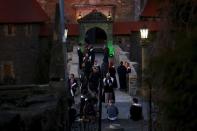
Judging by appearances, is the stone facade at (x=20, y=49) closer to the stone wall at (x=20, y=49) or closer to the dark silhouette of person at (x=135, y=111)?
the stone wall at (x=20, y=49)

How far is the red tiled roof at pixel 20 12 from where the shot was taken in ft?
158

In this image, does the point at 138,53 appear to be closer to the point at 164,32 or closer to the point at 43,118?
the point at 43,118

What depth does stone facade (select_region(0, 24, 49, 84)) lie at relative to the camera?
155 ft

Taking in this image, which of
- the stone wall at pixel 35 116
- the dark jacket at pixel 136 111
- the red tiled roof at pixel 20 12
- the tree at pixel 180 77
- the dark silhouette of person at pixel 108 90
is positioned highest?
the red tiled roof at pixel 20 12

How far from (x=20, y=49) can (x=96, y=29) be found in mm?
13641

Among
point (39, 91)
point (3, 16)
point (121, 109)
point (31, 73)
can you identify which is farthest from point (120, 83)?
point (3, 16)

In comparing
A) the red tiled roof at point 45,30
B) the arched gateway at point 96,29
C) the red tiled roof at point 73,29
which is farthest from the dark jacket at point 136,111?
the arched gateway at point 96,29

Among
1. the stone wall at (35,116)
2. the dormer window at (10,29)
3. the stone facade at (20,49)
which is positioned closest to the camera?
the stone wall at (35,116)

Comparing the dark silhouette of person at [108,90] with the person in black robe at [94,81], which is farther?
the person in black robe at [94,81]

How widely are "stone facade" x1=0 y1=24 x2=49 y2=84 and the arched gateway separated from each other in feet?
28.0

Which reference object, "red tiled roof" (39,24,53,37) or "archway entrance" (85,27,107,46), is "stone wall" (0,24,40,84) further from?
"archway entrance" (85,27,107,46)

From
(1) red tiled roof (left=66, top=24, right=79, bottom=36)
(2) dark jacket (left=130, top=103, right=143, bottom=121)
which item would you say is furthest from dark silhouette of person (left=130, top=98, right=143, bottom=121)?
(1) red tiled roof (left=66, top=24, right=79, bottom=36)

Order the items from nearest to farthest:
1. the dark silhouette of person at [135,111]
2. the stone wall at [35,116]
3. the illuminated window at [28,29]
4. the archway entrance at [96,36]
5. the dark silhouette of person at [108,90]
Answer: the stone wall at [35,116] → the dark silhouette of person at [135,111] → the dark silhouette of person at [108,90] → the illuminated window at [28,29] → the archway entrance at [96,36]

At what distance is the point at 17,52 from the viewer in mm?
48312
